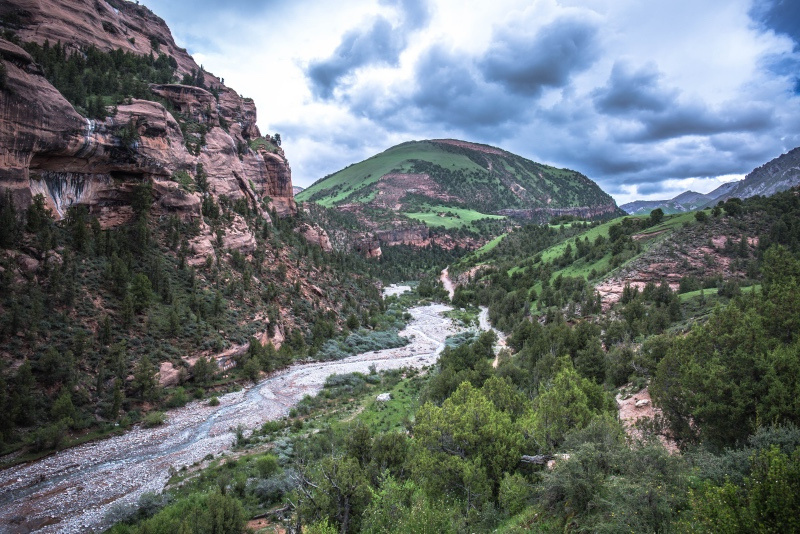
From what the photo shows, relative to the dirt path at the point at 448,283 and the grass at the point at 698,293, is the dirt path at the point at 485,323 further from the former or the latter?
the grass at the point at 698,293

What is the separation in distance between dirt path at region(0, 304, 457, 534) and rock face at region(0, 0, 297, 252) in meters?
23.2

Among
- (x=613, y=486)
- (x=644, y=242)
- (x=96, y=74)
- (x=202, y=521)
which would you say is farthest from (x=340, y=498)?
→ (x=644, y=242)

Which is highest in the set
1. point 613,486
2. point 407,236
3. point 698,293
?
point 407,236

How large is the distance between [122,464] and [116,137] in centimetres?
3534

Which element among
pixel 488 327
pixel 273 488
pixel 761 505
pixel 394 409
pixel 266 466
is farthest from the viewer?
pixel 488 327

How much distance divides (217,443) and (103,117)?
36.9 m

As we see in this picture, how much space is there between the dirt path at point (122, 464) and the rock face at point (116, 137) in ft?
76.0

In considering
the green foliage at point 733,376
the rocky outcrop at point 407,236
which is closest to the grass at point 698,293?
the green foliage at point 733,376

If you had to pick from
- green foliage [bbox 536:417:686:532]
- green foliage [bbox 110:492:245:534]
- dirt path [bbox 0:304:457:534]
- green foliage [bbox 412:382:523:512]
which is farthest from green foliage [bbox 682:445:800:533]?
dirt path [bbox 0:304:457:534]

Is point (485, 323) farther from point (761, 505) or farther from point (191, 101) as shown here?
point (761, 505)

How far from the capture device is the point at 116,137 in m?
42.3

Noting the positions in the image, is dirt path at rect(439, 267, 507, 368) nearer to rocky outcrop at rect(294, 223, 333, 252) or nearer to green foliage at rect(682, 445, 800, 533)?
green foliage at rect(682, 445, 800, 533)

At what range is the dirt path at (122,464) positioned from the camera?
1894 centimetres

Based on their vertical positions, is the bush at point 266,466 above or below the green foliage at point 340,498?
below
